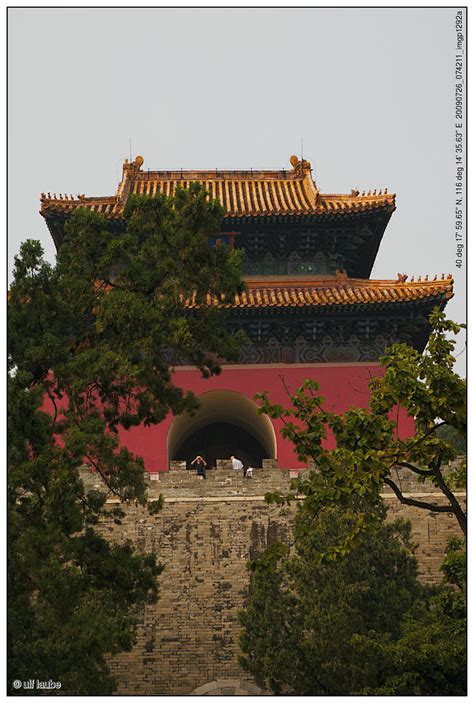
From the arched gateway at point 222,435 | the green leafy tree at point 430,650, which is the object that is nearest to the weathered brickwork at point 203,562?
the arched gateway at point 222,435

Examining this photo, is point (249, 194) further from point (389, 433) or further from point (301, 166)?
point (389, 433)

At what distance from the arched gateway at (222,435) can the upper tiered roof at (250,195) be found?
3.85 m

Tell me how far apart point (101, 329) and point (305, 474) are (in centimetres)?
698

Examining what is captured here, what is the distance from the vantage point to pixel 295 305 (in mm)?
19594

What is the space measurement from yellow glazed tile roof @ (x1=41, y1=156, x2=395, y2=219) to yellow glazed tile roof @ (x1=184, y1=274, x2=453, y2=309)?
1.36 meters

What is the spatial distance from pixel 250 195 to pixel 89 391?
1160cm

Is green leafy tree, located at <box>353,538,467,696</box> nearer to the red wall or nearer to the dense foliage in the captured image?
the dense foliage

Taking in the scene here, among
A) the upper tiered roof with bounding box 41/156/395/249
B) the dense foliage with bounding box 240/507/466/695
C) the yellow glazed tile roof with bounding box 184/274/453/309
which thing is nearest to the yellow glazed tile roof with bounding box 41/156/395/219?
the upper tiered roof with bounding box 41/156/395/249

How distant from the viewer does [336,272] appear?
21.0 m

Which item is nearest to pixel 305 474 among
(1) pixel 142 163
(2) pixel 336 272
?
(2) pixel 336 272

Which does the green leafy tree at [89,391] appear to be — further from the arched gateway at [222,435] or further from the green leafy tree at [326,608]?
the arched gateway at [222,435]

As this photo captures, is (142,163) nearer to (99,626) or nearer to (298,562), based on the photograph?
(298,562)

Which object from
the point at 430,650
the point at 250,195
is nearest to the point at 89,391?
the point at 430,650

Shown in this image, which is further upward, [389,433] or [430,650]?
[389,433]
